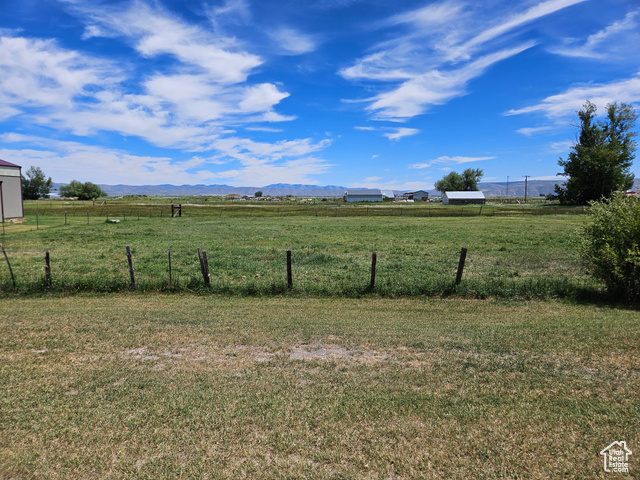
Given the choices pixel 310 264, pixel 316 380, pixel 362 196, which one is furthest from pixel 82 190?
pixel 316 380

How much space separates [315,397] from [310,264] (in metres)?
12.6

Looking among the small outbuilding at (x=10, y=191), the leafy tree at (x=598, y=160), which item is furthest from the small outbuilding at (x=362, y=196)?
the small outbuilding at (x=10, y=191)

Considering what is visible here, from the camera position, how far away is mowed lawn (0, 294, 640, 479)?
3.89 meters

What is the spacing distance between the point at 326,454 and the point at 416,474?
956 millimetres

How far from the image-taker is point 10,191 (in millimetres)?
42250

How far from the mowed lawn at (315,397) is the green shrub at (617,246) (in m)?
2.11

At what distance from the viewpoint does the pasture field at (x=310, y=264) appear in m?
12.9

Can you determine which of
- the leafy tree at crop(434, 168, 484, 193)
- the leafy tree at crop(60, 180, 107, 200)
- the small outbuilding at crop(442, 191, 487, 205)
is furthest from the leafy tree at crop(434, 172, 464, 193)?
the leafy tree at crop(60, 180, 107, 200)

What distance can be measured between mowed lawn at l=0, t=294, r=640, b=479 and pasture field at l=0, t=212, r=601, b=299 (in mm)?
3672

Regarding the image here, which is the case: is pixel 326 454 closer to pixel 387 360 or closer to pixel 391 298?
pixel 387 360

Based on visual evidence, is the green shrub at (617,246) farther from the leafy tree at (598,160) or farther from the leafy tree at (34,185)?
the leafy tree at (34,185)

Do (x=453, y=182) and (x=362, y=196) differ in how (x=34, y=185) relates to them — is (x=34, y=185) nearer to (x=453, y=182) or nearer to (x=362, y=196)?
(x=362, y=196)

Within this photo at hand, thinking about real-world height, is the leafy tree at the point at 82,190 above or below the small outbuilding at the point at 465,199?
above

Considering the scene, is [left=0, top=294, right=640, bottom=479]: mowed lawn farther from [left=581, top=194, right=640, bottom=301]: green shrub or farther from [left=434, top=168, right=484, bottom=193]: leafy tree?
[left=434, top=168, right=484, bottom=193]: leafy tree
